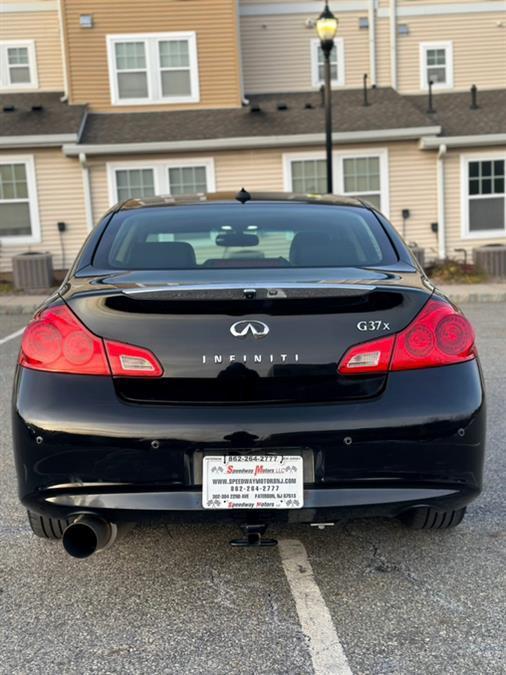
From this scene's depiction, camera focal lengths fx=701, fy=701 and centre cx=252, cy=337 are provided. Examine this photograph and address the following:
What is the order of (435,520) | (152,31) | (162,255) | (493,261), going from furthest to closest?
(152,31) < (493,261) < (162,255) < (435,520)

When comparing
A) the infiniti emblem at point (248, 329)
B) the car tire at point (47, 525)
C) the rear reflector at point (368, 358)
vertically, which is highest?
the infiniti emblem at point (248, 329)

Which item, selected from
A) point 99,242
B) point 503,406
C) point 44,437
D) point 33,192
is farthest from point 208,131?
point 44,437

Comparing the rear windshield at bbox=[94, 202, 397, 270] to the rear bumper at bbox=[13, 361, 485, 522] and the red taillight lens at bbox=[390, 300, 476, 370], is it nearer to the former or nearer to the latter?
the red taillight lens at bbox=[390, 300, 476, 370]

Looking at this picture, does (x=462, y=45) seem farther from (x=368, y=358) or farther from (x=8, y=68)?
(x=368, y=358)

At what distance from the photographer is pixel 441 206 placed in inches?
611

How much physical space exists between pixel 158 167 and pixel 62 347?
12915 millimetres

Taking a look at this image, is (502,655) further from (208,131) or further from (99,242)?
(208,131)

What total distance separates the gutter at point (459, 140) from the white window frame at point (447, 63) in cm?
382

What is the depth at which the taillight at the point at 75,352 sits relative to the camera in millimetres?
2488

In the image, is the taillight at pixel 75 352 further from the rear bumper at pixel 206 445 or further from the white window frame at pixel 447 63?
the white window frame at pixel 447 63

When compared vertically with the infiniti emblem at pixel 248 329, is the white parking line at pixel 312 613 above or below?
below

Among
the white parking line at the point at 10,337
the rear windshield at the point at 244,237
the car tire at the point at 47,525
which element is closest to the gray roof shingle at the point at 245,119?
the white parking line at the point at 10,337

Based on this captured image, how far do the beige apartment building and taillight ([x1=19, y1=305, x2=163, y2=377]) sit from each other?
12405mm

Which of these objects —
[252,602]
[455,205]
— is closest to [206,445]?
[252,602]
